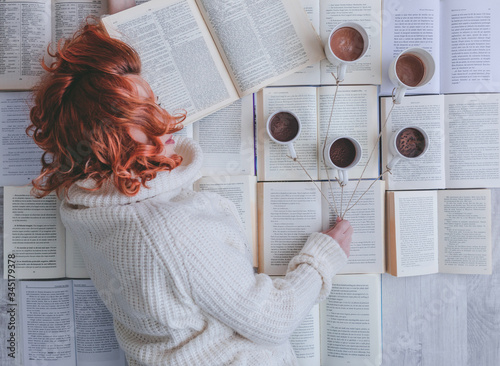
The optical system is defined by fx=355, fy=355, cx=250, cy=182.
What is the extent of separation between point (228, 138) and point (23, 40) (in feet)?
2.05

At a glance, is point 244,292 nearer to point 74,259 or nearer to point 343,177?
point 343,177

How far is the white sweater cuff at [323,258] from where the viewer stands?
0.86 m

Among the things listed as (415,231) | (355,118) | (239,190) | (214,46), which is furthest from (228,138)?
(415,231)

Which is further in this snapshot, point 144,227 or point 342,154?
point 342,154

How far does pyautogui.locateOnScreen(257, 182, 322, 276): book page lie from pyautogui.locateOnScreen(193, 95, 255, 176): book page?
0.10 meters

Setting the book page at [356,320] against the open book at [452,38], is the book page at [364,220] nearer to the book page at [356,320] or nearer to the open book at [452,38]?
the book page at [356,320]

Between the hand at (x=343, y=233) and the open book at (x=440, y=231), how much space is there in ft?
0.44

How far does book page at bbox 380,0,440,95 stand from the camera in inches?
38.9

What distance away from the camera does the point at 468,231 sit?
1009 millimetres

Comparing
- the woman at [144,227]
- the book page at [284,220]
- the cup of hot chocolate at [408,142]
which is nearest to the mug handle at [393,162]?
the cup of hot chocolate at [408,142]

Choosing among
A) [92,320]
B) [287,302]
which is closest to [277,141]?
[287,302]

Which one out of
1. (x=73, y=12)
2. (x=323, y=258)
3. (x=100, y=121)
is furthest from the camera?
(x=73, y=12)

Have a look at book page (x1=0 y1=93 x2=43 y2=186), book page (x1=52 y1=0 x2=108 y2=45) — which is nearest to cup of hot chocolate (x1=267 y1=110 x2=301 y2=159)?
book page (x1=52 y1=0 x2=108 y2=45)

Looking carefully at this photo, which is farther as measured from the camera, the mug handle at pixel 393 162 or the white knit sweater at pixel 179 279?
the mug handle at pixel 393 162
